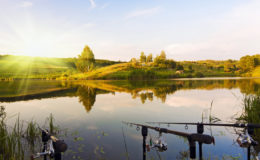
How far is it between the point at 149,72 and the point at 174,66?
29924 millimetres

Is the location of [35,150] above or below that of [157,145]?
below

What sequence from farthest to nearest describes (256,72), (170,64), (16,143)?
(170,64)
(256,72)
(16,143)

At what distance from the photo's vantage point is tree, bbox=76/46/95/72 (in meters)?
80.2

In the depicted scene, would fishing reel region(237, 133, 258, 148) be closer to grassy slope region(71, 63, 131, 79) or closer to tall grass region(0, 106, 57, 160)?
tall grass region(0, 106, 57, 160)

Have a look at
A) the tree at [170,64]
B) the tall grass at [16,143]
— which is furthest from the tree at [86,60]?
the tall grass at [16,143]

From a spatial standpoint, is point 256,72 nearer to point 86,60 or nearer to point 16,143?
point 86,60

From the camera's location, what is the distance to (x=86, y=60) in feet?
276

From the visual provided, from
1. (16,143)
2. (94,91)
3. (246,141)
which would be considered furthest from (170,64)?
(246,141)

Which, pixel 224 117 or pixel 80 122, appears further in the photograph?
pixel 224 117

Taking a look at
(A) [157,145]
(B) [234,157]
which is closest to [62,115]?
(A) [157,145]

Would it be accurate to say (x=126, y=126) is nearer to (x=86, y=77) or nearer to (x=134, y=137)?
(x=134, y=137)

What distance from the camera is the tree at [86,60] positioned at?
80.2 metres

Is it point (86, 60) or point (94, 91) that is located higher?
point (86, 60)

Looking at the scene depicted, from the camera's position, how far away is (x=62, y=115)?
13008 mm
